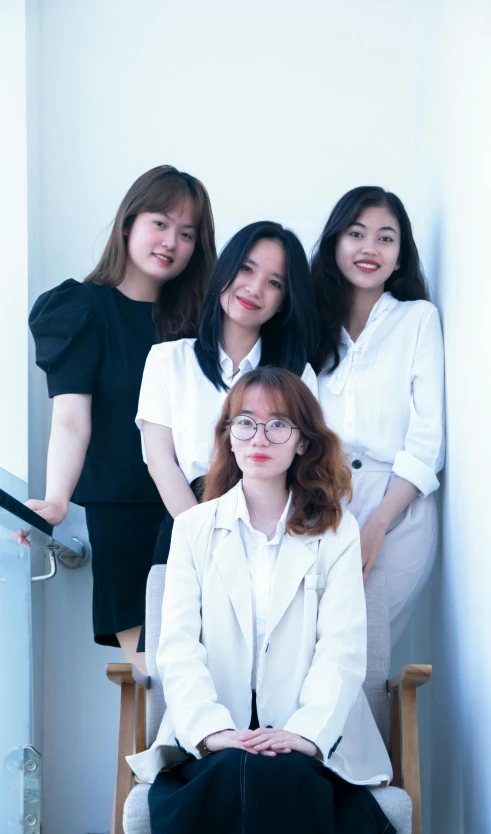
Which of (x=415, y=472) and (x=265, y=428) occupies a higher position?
(x=265, y=428)

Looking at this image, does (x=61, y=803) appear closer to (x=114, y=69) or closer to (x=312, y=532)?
(x=312, y=532)

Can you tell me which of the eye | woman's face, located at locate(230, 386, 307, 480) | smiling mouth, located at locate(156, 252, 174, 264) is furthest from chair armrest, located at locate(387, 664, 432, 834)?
smiling mouth, located at locate(156, 252, 174, 264)

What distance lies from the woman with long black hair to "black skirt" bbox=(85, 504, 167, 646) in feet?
0.98

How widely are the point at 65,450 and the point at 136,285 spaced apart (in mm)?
563

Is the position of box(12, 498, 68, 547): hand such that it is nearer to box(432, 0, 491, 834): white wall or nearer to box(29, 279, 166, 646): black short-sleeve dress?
box(29, 279, 166, 646): black short-sleeve dress

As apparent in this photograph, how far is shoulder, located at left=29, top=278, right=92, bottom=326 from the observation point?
3.20 m

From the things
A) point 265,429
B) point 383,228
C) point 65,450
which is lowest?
point 65,450

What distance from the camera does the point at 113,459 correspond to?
3242mm

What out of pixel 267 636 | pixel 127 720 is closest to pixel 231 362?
pixel 267 636

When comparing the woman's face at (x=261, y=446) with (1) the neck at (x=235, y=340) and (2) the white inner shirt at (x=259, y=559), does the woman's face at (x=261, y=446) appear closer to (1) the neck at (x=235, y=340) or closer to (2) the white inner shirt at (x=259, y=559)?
(2) the white inner shirt at (x=259, y=559)

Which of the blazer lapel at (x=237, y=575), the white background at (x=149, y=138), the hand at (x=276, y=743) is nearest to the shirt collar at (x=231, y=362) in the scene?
the blazer lapel at (x=237, y=575)

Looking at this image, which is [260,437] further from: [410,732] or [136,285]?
[136,285]

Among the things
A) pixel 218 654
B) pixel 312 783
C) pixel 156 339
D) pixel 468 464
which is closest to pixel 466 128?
pixel 468 464

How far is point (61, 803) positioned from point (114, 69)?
2622 millimetres
